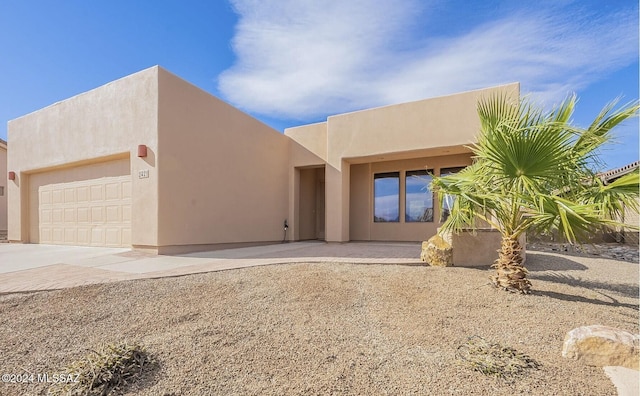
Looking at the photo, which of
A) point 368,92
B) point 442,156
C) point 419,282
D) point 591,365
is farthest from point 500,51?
point 591,365

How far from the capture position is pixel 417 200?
11.7 m

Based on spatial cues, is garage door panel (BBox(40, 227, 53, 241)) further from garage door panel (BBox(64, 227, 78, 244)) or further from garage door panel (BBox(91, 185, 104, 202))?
garage door panel (BBox(91, 185, 104, 202))

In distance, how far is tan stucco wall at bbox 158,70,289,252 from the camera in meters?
7.68

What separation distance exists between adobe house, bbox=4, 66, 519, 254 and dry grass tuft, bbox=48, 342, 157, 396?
5.35 m

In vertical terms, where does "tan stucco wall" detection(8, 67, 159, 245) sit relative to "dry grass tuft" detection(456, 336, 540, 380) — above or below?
above

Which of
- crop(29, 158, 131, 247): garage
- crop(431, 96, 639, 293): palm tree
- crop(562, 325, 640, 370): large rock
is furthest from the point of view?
crop(29, 158, 131, 247): garage

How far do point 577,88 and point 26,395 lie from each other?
655cm

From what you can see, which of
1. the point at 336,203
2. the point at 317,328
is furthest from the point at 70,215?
the point at 317,328

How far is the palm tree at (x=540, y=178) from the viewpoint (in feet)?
11.1

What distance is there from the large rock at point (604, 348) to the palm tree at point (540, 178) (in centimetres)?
102

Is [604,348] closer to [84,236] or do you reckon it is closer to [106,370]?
[106,370]

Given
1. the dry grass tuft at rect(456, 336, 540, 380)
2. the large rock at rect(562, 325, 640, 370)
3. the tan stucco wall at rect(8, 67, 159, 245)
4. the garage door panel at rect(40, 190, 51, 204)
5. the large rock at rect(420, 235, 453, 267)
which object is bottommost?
the dry grass tuft at rect(456, 336, 540, 380)

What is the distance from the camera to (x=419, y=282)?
4773mm

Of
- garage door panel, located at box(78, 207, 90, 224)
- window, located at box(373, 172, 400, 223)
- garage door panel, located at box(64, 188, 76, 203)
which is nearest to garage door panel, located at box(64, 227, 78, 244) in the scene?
garage door panel, located at box(78, 207, 90, 224)
